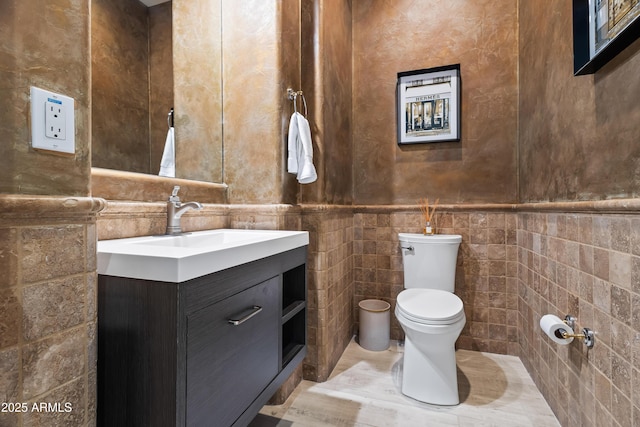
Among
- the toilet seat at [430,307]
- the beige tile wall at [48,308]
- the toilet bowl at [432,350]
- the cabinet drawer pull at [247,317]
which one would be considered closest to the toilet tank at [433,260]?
the toilet seat at [430,307]

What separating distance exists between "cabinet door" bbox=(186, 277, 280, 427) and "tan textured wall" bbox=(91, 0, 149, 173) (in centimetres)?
74

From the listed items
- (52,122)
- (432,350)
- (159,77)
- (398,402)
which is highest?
(159,77)

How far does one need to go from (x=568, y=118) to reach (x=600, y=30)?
39cm

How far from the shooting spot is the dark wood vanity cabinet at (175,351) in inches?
26.4

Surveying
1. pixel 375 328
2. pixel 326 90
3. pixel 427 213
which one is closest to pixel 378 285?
pixel 375 328

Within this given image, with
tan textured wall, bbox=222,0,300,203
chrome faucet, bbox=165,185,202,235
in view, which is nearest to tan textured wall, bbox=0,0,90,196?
chrome faucet, bbox=165,185,202,235

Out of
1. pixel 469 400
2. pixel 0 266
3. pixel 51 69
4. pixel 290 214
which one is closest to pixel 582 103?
pixel 290 214

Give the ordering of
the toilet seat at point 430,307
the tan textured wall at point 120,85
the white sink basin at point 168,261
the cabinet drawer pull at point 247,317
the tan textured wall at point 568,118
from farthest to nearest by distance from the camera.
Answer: the toilet seat at point 430,307 → the tan textured wall at point 120,85 → the tan textured wall at point 568,118 → the cabinet drawer pull at point 247,317 → the white sink basin at point 168,261

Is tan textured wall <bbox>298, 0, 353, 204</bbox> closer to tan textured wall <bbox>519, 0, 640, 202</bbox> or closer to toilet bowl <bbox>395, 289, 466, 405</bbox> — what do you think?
toilet bowl <bbox>395, 289, 466, 405</bbox>

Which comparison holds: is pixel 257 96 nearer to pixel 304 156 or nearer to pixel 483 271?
pixel 304 156

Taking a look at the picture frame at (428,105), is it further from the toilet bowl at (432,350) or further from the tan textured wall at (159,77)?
the tan textured wall at (159,77)

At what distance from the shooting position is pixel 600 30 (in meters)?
1.05

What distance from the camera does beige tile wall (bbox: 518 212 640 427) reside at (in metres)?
0.89

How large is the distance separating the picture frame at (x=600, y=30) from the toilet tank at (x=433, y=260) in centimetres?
110
